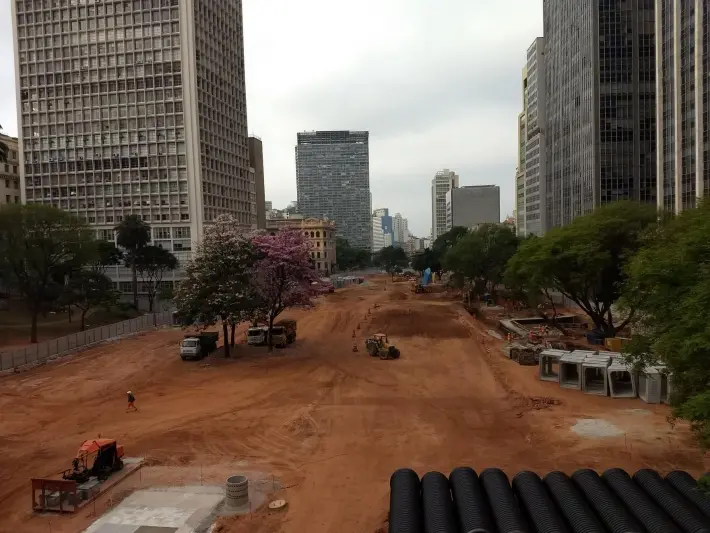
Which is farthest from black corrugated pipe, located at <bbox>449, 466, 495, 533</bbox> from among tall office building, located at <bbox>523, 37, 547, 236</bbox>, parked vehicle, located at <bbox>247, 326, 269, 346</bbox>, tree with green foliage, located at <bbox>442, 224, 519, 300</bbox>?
tall office building, located at <bbox>523, 37, 547, 236</bbox>

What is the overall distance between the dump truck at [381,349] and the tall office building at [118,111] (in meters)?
56.6

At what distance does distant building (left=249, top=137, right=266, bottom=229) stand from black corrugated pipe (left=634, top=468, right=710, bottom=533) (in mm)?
109502

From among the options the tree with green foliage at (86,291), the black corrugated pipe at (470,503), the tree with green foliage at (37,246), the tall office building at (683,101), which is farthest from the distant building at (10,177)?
the tall office building at (683,101)

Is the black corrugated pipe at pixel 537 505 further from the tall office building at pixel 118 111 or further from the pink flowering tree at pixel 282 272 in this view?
the tall office building at pixel 118 111

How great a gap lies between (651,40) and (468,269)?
52.5m

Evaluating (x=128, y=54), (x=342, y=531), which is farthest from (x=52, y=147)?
(x=342, y=531)

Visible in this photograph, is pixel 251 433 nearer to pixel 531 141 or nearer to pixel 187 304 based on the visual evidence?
pixel 187 304

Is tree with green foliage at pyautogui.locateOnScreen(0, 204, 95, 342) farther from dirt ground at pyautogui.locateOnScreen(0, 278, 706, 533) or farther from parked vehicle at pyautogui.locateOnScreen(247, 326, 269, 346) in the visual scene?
parked vehicle at pyautogui.locateOnScreen(247, 326, 269, 346)

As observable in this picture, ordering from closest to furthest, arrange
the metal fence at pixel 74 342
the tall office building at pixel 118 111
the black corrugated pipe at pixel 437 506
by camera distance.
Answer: the black corrugated pipe at pixel 437 506, the metal fence at pixel 74 342, the tall office building at pixel 118 111

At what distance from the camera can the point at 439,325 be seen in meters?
54.1

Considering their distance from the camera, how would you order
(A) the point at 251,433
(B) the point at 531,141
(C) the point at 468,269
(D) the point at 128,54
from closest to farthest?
(A) the point at 251,433
(C) the point at 468,269
(D) the point at 128,54
(B) the point at 531,141

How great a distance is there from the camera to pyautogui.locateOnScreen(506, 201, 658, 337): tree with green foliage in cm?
3603

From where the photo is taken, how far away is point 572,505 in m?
12.0

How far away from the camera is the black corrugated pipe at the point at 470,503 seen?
11.1 meters
